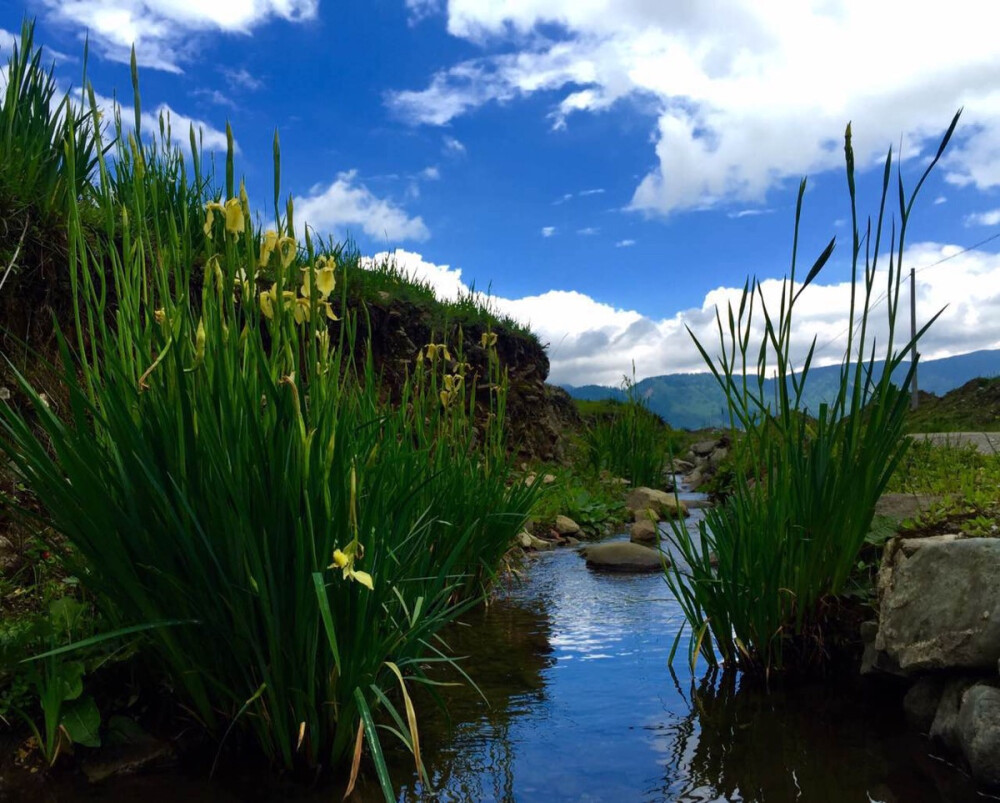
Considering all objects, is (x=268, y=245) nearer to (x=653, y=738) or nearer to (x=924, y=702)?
(x=653, y=738)

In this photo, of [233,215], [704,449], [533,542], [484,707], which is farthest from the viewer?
[704,449]

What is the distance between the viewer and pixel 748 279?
304 cm

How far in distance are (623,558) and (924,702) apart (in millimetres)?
3377

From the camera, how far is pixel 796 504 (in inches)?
114

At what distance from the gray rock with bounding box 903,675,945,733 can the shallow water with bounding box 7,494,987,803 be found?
0.17 feet

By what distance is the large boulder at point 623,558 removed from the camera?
592 cm

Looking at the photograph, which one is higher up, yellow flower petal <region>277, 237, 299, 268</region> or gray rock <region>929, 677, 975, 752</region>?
yellow flower petal <region>277, 237, 299, 268</region>

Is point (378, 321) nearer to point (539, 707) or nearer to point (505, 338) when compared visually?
point (505, 338)

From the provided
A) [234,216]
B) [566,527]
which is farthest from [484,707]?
[566,527]

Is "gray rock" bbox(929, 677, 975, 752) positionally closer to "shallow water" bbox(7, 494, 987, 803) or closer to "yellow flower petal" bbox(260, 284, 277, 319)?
"shallow water" bbox(7, 494, 987, 803)

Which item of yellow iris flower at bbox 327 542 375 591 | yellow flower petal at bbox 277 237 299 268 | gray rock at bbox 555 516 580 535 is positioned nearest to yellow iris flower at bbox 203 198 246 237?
yellow flower petal at bbox 277 237 299 268

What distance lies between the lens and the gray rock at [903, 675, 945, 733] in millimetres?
2627

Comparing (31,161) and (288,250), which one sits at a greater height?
(31,161)

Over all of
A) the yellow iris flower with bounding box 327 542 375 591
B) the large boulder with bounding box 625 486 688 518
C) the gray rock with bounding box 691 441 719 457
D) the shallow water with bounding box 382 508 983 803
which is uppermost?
the yellow iris flower with bounding box 327 542 375 591
